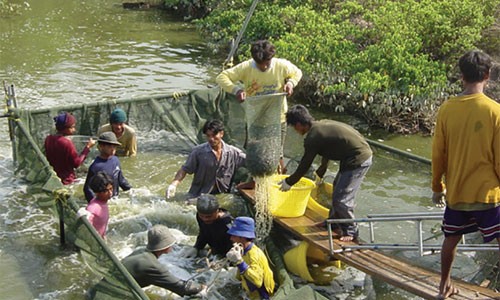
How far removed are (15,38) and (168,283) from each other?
14.5 meters

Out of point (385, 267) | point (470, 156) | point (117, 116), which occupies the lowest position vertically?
point (385, 267)

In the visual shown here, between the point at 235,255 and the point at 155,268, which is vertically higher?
the point at 235,255

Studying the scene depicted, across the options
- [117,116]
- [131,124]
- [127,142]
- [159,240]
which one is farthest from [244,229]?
[131,124]

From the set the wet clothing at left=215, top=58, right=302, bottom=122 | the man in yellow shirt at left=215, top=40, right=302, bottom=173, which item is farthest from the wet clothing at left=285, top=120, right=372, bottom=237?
the wet clothing at left=215, top=58, right=302, bottom=122

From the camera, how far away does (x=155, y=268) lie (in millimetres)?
5598

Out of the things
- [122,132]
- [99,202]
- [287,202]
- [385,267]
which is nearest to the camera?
[385,267]

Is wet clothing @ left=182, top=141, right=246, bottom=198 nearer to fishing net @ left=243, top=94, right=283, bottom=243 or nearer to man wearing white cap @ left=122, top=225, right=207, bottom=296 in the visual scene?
fishing net @ left=243, top=94, right=283, bottom=243

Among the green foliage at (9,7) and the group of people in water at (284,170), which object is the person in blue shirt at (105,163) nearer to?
the group of people in water at (284,170)

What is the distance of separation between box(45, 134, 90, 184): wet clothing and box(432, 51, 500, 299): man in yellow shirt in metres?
5.02

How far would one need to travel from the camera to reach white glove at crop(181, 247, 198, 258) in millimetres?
6958


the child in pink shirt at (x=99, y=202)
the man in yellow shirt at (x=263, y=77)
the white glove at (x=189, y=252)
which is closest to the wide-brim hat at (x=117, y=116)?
the man in yellow shirt at (x=263, y=77)

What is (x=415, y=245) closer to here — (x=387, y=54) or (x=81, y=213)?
(x=81, y=213)

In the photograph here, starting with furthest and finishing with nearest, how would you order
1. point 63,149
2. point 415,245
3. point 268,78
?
point 63,149, point 268,78, point 415,245

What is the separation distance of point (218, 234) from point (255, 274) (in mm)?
980
